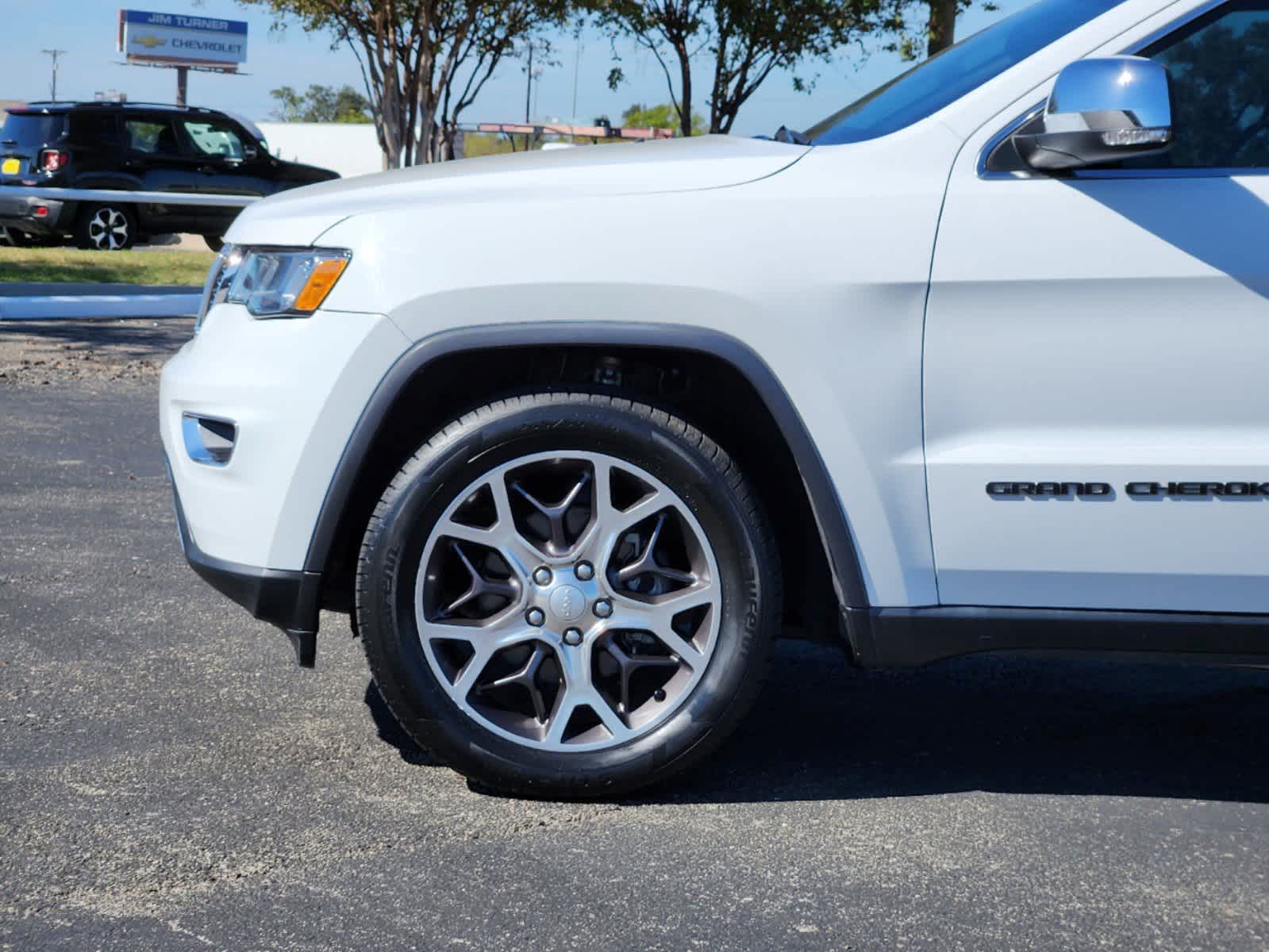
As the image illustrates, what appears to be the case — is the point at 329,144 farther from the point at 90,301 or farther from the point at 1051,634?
the point at 1051,634

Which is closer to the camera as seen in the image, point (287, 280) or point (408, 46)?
point (287, 280)

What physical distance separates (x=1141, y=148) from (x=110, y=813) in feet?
7.98

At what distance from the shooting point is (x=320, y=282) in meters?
3.32

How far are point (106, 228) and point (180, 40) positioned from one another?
70.2m

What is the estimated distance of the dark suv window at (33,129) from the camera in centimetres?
1975

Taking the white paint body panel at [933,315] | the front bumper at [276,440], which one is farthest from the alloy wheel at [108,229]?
the white paint body panel at [933,315]

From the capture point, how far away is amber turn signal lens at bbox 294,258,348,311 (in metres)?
3.30

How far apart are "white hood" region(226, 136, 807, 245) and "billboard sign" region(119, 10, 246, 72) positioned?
280 ft

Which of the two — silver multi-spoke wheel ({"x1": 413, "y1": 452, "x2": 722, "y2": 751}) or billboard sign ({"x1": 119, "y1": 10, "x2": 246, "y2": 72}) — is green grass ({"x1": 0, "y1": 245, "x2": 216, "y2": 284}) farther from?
billboard sign ({"x1": 119, "y1": 10, "x2": 246, "y2": 72})

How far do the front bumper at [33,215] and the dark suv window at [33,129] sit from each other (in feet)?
5.62

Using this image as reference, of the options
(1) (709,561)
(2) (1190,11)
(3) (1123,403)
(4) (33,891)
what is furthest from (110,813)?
(2) (1190,11)

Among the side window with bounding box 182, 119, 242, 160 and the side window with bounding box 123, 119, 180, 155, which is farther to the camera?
the side window with bounding box 182, 119, 242, 160

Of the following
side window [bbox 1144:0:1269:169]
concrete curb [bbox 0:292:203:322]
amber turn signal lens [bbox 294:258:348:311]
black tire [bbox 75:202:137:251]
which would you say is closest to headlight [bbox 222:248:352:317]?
amber turn signal lens [bbox 294:258:348:311]

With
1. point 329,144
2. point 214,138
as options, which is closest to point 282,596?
point 214,138
